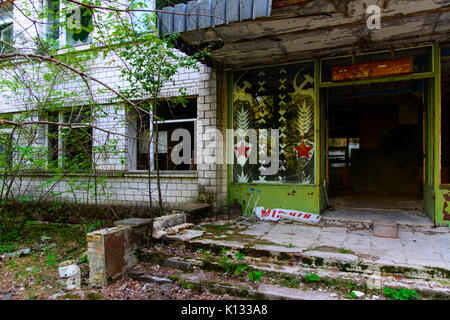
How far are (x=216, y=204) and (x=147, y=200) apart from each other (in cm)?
209

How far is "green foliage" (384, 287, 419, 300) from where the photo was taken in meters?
2.92

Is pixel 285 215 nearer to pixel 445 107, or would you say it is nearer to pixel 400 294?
pixel 400 294

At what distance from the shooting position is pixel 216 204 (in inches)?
245

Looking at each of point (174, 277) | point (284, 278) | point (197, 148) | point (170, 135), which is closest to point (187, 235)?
point (174, 277)

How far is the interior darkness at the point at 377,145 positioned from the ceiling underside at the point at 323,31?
3.96 m

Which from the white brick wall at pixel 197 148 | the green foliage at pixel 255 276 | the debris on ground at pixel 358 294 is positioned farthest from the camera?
the white brick wall at pixel 197 148

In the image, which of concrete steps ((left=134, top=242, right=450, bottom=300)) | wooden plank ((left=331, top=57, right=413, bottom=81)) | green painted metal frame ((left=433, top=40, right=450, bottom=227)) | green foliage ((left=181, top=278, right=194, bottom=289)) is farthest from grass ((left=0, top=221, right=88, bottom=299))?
green painted metal frame ((left=433, top=40, right=450, bottom=227))

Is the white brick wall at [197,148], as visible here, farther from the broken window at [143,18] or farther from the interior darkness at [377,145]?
the interior darkness at [377,145]

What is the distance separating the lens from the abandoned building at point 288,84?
14.1ft

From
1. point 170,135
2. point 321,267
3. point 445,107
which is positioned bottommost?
point 321,267

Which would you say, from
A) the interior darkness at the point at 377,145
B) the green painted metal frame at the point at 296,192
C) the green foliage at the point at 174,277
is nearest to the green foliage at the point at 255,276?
the green foliage at the point at 174,277

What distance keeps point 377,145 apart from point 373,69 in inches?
233

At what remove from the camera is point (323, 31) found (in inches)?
182

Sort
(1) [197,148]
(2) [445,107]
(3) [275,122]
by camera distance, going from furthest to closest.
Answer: (2) [445,107] → (1) [197,148] → (3) [275,122]
